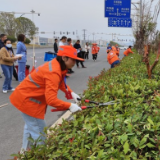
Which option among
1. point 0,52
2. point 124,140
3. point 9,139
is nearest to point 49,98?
point 124,140

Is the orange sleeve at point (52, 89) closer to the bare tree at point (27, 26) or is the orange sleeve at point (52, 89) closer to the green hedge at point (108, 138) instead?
the green hedge at point (108, 138)

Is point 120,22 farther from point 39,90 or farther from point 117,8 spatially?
point 39,90

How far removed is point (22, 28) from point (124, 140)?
177 ft

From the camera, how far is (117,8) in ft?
51.6

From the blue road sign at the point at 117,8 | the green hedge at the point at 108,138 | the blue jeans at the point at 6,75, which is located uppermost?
the blue road sign at the point at 117,8

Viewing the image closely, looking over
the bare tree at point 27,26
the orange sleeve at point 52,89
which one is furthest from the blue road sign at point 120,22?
the bare tree at point 27,26

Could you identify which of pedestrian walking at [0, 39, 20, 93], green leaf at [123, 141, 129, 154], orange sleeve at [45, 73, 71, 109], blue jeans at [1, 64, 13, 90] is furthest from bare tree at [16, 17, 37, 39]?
green leaf at [123, 141, 129, 154]

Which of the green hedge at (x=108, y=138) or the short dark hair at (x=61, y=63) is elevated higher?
the short dark hair at (x=61, y=63)

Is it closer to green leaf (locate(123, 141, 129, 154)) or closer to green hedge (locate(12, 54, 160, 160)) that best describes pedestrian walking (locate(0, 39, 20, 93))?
green hedge (locate(12, 54, 160, 160))

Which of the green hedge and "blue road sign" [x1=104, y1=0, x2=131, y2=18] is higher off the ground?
"blue road sign" [x1=104, y1=0, x2=131, y2=18]

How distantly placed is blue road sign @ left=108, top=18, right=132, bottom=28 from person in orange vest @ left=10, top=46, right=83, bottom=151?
15.5 meters

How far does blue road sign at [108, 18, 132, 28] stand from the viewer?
16828 millimetres

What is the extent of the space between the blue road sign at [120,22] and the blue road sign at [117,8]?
31.8 inches

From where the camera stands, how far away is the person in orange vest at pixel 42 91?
7.27ft
